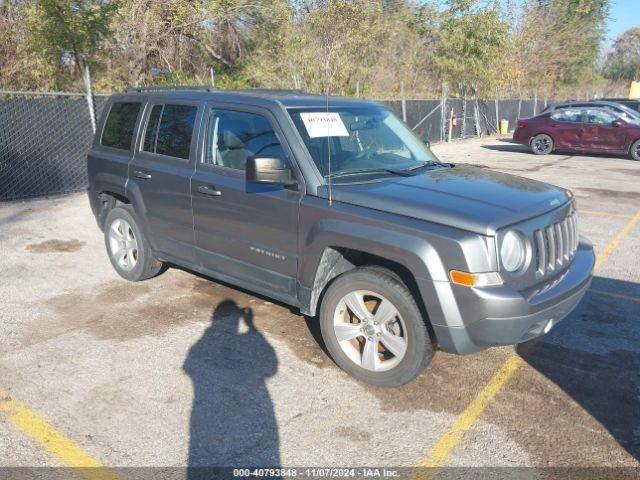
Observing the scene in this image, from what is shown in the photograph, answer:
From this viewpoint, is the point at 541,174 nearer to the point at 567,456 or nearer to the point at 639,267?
the point at 639,267

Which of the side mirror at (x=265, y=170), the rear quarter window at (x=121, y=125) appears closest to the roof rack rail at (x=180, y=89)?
the rear quarter window at (x=121, y=125)

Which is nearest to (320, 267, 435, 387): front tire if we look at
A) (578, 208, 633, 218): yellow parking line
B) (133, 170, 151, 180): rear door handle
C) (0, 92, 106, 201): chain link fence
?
(133, 170, 151, 180): rear door handle

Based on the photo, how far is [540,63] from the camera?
1511 inches

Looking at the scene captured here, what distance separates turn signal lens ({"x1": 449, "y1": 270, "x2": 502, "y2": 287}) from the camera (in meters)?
3.05

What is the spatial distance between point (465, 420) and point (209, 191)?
2.55 meters

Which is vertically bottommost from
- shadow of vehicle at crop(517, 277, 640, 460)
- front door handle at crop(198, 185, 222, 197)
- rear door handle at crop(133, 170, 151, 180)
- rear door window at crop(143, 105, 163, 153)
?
shadow of vehicle at crop(517, 277, 640, 460)

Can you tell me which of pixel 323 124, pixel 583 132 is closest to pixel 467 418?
pixel 323 124

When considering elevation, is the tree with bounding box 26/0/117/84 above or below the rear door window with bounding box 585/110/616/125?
above

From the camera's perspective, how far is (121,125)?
5.41 meters

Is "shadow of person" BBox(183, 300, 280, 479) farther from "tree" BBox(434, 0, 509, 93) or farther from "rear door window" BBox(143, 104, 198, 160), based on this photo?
"tree" BBox(434, 0, 509, 93)

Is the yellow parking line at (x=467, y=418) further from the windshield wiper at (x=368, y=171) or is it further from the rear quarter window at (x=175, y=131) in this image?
the rear quarter window at (x=175, y=131)

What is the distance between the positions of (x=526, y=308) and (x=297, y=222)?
160cm

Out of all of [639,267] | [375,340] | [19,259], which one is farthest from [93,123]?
[639,267]

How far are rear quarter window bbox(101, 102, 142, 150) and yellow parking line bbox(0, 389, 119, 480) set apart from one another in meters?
2.70
